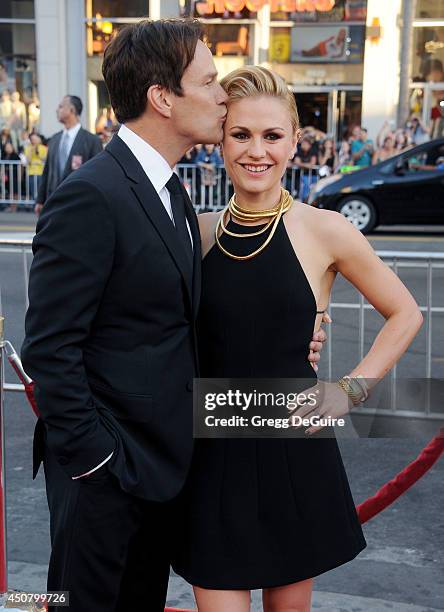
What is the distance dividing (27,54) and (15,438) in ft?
65.9

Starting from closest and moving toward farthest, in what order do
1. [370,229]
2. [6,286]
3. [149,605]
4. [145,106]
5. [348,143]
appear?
[145,106] → [149,605] → [6,286] → [370,229] → [348,143]

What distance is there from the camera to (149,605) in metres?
2.60

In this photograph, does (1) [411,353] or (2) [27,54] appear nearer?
(1) [411,353]

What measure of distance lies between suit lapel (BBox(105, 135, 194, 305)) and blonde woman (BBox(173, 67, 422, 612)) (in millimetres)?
198

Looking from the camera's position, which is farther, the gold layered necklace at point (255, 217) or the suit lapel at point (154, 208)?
the gold layered necklace at point (255, 217)

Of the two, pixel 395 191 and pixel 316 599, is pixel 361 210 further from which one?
pixel 316 599

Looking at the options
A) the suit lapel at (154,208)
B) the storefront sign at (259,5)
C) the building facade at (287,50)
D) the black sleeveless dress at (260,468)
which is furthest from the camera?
the storefront sign at (259,5)

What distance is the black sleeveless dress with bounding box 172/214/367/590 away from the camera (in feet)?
7.86

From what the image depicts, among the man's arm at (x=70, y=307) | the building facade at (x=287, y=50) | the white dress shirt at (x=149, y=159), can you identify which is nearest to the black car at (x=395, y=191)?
the building facade at (x=287, y=50)

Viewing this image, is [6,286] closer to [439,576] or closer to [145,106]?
[439,576]

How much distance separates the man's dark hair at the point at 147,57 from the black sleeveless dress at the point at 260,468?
1.66ft

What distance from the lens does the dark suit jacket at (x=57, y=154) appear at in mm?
9828

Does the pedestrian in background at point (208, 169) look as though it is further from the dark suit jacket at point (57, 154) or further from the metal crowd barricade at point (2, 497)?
the metal crowd barricade at point (2, 497)

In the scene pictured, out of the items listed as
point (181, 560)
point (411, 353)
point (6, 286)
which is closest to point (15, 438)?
point (6, 286)
